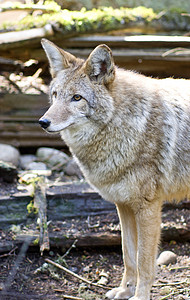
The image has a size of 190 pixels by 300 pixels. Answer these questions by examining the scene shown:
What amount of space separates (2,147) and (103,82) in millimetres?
3907

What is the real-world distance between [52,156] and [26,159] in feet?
1.83

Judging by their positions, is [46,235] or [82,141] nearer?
[82,141]

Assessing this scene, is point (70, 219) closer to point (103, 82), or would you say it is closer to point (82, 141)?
point (82, 141)

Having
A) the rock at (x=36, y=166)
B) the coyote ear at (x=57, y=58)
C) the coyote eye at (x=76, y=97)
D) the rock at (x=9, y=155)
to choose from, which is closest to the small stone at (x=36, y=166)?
the rock at (x=36, y=166)

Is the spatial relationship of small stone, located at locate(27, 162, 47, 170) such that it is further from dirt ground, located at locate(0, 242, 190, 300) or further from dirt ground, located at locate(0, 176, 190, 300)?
dirt ground, located at locate(0, 242, 190, 300)

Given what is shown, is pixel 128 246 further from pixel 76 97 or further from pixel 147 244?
pixel 76 97

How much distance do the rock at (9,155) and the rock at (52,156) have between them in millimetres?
573

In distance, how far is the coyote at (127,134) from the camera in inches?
152

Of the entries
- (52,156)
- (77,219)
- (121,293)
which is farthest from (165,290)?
(52,156)

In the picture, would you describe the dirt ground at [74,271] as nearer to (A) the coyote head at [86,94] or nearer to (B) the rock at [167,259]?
(B) the rock at [167,259]

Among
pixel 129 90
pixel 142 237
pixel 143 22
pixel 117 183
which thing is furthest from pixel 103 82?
pixel 143 22

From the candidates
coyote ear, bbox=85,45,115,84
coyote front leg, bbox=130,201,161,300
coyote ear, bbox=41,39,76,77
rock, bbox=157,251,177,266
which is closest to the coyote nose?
coyote ear, bbox=85,45,115,84

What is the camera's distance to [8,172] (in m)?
5.98

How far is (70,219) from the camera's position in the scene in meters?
5.64
